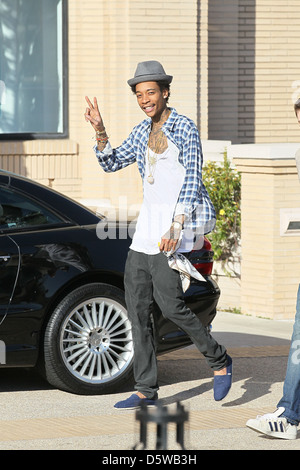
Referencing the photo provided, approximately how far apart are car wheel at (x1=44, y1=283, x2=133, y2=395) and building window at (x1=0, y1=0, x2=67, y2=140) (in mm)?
7065

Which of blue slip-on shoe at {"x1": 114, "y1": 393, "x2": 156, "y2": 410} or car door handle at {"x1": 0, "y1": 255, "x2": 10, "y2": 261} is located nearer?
blue slip-on shoe at {"x1": 114, "y1": 393, "x2": 156, "y2": 410}

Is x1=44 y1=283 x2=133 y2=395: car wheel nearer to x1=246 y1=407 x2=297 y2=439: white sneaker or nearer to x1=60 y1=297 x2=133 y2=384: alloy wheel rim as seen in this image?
x1=60 y1=297 x2=133 y2=384: alloy wheel rim

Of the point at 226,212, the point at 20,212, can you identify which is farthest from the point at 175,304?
the point at 226,212

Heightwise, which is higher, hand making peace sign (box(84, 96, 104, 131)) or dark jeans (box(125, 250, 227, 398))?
hand making peace sign (box(84, 96, 104, 131))

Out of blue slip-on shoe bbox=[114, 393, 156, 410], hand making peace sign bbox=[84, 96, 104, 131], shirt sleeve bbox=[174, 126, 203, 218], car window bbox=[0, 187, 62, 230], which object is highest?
hand making peace sign bbox=[84, 96, 104, 131]

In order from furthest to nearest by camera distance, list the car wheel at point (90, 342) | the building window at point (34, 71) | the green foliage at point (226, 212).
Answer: the building window at point (34, 71) < the green foliage at point (226, 212) < the car wheel at point (90, 342)

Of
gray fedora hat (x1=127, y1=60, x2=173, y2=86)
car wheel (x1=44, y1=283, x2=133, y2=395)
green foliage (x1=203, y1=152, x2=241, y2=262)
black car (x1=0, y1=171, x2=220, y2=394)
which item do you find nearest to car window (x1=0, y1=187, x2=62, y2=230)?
black car (x1=0, y1=171, x2=220, y2=394)

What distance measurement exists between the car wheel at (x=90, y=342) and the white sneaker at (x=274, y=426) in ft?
4.51

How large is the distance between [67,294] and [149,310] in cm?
62

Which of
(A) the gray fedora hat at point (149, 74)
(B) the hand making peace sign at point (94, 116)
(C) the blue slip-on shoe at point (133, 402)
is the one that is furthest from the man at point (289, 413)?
(B) the hand making peace sign at point (94, 116)

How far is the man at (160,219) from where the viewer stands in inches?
249

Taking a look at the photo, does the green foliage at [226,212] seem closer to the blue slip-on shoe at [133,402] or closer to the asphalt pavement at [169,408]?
the asphalt pavement at [169,408]

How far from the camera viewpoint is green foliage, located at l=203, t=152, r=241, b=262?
11328 millimetres
